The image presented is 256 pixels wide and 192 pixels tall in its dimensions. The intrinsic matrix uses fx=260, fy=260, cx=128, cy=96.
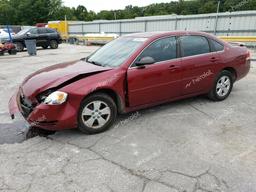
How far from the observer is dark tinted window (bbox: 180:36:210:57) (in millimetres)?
5094

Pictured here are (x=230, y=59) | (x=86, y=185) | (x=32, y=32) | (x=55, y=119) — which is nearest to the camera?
(x=86, y=185)

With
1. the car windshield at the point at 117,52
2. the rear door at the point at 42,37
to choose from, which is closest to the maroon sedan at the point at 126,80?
the car windshield at the point at 117,52

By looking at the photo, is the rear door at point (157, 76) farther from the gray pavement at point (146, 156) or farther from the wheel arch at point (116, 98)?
the gray pavement at point (146, 156)

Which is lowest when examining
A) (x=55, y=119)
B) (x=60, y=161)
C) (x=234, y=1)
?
(x=60, y=161)

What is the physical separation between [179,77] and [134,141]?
1.68m

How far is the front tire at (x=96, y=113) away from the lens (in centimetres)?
404

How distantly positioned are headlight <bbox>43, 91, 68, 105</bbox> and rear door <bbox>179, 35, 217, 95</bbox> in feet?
7.72

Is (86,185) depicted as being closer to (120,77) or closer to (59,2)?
(120,77)

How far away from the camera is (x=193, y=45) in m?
5.25

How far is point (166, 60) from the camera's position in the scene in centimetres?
481

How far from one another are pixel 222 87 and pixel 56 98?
3.71 m

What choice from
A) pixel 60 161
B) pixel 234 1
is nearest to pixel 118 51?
pixel 60 161

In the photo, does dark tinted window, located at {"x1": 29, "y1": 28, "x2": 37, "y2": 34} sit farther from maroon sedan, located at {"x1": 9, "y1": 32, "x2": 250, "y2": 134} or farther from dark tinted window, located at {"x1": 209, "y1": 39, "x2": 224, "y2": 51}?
dark tinted window, located at {"x1": 209, "y1": 39, "x2": 224, "y2": 51}

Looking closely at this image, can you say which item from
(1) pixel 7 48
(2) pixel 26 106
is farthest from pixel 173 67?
(1) pixel 7 48
